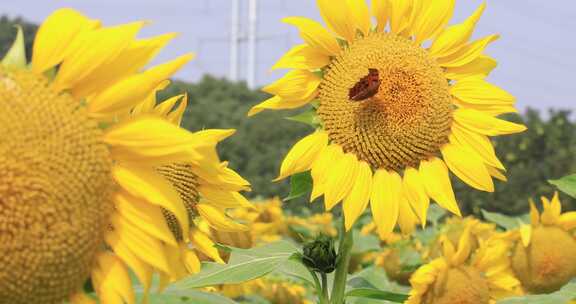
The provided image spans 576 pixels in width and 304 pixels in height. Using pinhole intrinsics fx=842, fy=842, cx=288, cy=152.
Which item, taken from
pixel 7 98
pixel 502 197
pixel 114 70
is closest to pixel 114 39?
pixel 114 70

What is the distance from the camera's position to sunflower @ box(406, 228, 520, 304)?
288 cm

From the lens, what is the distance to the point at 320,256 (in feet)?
6.47

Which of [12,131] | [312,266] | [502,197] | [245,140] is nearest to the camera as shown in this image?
[12,131]

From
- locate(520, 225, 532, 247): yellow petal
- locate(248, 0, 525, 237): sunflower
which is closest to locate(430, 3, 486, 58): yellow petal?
locate(248, 0, 525, 237): sunflower

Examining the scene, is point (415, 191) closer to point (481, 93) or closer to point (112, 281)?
point (481, 93)

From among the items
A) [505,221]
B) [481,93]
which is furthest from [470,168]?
[505,221]

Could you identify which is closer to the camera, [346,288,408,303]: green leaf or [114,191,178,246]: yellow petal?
[114,191,178,246]: yellow petal

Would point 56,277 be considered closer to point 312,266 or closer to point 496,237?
point 312,266

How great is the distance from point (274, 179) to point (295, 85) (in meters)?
0.49

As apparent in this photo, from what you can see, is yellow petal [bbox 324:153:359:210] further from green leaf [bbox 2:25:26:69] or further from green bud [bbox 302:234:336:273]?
green leaf [bbox 2:25:26:69]

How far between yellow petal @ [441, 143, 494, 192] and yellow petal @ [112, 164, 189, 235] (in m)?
0.97

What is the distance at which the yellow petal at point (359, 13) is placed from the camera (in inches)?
81.8

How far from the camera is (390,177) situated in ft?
6.59

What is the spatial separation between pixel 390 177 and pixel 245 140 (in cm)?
2389
